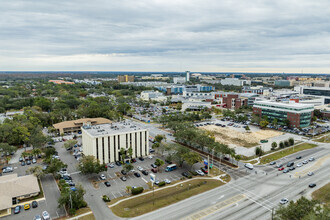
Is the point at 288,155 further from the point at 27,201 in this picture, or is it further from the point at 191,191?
the point at 27,201

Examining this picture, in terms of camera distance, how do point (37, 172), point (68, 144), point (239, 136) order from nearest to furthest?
1. point (37, 172)
2. point (68, 144)
3. point (239, 136)

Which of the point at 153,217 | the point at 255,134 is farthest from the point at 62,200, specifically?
the point at 255,134

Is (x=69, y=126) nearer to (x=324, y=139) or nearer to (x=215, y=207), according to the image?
(x=215, y=207)

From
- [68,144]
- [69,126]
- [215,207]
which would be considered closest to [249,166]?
[215,207]

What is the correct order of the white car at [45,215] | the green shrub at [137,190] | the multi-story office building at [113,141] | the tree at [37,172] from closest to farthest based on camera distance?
the white car at [45,215] → the green shrub at [137,190] → the tree at [37,172] → the multi-story office building at [113,141]

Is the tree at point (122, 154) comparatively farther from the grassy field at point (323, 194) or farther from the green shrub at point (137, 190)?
the grassy field at point (323, 194)

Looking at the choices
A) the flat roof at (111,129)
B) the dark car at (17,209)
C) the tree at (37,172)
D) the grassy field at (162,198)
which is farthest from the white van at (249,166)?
the dark car at (17,209)
